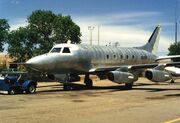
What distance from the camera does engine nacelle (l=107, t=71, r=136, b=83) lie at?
100.0 ft

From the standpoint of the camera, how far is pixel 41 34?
64875 mm

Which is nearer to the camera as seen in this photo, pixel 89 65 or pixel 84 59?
pixel 84 59

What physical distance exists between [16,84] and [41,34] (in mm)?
38616

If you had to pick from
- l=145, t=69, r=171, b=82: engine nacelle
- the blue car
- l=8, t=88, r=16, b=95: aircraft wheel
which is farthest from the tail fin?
l=8, t=88, r=16, b=95: aircraft wheel

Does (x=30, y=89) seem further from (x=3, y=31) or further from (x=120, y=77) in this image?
(x=3, y=31)

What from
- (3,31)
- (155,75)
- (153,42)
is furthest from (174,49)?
(155,75)

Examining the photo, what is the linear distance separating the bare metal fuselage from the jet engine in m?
2.57

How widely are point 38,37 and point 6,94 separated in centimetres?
3821

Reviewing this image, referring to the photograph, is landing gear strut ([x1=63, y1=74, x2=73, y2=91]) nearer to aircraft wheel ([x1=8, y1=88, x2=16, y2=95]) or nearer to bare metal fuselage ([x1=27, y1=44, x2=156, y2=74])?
bare metal fuselage ([x1=27, y1=44, x2=156, y2=74])

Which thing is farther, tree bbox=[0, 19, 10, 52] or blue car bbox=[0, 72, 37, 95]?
tree bbox=[0, 19, 10, 52]

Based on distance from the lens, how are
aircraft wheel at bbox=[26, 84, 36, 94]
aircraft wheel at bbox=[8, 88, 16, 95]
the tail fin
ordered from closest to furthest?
aircraft wheel at bbox=[8, 88, 16, 95]
aircraft wheel at bbox=[26, 84, 36, 94]
the tail fin

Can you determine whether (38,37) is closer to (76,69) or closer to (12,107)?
(76,69)

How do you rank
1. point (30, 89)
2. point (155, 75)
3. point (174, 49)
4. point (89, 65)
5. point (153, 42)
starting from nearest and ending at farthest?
point (30, 89), point (155, 75), point (89, 65), point (153, 42), point (174, 49)

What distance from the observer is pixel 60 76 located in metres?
30.7
